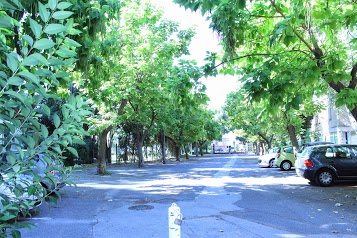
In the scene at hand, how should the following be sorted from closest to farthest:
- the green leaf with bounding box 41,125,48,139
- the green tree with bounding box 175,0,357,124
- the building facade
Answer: the green leaf with bounding box 41,125,48,139
the green tree with bounding box 175,0,357,124
the building facade

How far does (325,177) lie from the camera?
544 inches

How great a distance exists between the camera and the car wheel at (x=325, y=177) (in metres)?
13.8

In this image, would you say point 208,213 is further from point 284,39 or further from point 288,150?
point 288,150

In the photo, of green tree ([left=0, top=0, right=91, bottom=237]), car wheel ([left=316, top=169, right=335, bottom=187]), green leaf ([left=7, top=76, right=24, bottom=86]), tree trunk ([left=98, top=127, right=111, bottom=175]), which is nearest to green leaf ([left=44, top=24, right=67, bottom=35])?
green tree ([left=0, top=0, right=91, bottom=237])

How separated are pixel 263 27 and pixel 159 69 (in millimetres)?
10168

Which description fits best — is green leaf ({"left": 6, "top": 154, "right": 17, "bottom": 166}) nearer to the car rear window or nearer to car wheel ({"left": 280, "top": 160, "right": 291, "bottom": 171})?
car wheel ({"left": 280, "top": 160, "right": 291, "bottom": 171})

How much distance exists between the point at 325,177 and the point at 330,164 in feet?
2.02

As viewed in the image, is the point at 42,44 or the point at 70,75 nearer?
the point at 42,44

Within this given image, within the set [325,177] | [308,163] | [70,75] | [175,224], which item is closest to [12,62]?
[175,224]

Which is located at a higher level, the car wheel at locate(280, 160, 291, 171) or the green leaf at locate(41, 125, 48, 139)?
the green leaf at locate(41, 125, 48, 139)

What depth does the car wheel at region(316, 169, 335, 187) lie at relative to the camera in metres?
13.8

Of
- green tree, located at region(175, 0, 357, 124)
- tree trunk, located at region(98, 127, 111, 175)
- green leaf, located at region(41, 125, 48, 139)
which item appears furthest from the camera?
tree trunk, located at region(98, 127, 111, 175)

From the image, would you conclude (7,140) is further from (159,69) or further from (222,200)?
(159,69)

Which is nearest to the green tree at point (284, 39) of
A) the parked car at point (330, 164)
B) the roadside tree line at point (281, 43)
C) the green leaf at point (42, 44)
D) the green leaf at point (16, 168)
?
the roadside tree line at point (281, 43)
